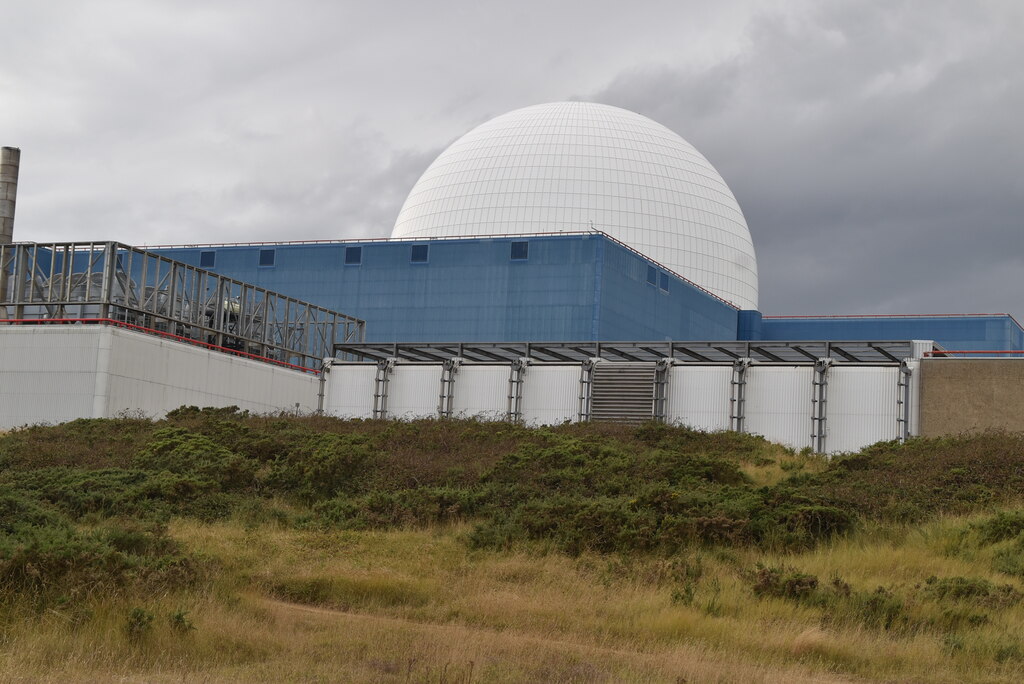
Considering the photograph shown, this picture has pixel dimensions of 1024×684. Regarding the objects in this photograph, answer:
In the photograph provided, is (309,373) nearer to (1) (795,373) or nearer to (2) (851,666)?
(1) (795,373)

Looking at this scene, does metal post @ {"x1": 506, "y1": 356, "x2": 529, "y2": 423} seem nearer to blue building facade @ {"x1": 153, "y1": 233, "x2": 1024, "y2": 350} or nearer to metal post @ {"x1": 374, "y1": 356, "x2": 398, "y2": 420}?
metal post @ {"x1": 374, "y1": 356, "x2": 398, "y2": 420}

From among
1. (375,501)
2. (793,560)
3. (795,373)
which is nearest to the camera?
(793,560)

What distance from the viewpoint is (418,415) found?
45.4m

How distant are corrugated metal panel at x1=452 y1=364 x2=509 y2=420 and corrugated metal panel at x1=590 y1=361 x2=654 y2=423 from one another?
371 centimetres

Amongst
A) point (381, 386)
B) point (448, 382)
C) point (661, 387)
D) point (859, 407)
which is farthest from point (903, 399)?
point (381, 386)

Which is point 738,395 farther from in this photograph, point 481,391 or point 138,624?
point 138,624

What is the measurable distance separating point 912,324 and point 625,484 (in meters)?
63.2

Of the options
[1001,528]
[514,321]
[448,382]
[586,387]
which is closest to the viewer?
[1001,528]

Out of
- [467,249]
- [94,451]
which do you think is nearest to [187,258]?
[467,249]

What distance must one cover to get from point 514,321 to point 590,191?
1214 cm

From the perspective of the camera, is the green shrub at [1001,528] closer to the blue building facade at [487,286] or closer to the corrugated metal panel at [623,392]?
the corrugated metal panel at [623,392]

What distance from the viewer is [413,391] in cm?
4622

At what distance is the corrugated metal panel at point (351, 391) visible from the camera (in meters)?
47.3

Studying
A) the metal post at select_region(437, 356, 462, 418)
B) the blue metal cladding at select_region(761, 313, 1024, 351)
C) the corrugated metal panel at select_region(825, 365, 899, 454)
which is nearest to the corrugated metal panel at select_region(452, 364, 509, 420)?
the metal post at select_region(437, 356, 462, 418)
